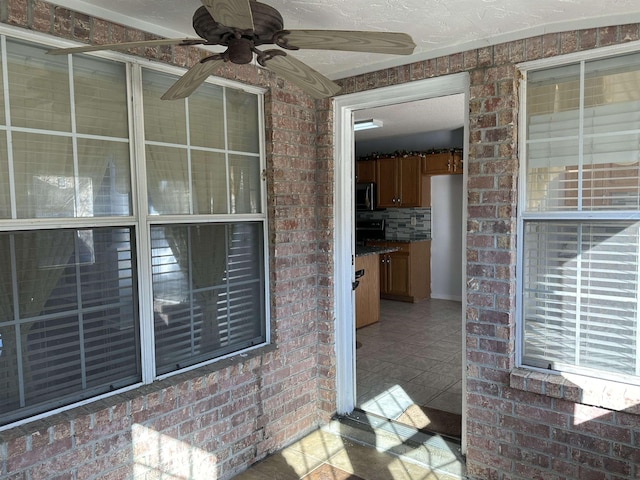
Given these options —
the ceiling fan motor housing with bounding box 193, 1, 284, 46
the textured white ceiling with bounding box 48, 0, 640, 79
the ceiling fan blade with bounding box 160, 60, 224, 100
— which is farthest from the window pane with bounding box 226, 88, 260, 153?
the ceiling fan motor housing with bounding box 193, 1, 284, 46

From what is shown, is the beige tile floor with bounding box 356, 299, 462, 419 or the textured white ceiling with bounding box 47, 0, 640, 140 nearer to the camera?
the textured white ceiling with bounding box 47, 0, 640, 140

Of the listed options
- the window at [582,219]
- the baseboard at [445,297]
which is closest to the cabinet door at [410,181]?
the baseboard at [445,297]

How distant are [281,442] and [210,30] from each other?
248cm

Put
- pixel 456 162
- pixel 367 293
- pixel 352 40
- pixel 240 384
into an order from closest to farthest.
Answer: pixel 352 40
pixel 240 384
pixel 367 293
pixel 456 162

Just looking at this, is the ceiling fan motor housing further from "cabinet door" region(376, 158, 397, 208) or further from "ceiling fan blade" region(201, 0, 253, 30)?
"cabinet door" region(376, 158, 397, 208)

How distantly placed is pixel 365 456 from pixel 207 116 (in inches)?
87.3

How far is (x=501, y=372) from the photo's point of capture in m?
2.50

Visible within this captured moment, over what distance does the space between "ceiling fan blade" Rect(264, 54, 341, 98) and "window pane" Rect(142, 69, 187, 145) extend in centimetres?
85

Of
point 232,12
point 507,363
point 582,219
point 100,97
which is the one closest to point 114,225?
A: point 100,97

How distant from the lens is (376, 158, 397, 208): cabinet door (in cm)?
704

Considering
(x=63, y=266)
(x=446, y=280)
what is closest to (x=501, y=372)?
(x=63, y=266)

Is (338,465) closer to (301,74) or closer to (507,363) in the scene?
(507,363)

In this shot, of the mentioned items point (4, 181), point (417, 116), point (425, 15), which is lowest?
point (4, 181)

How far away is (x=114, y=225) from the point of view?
7.14 ft
